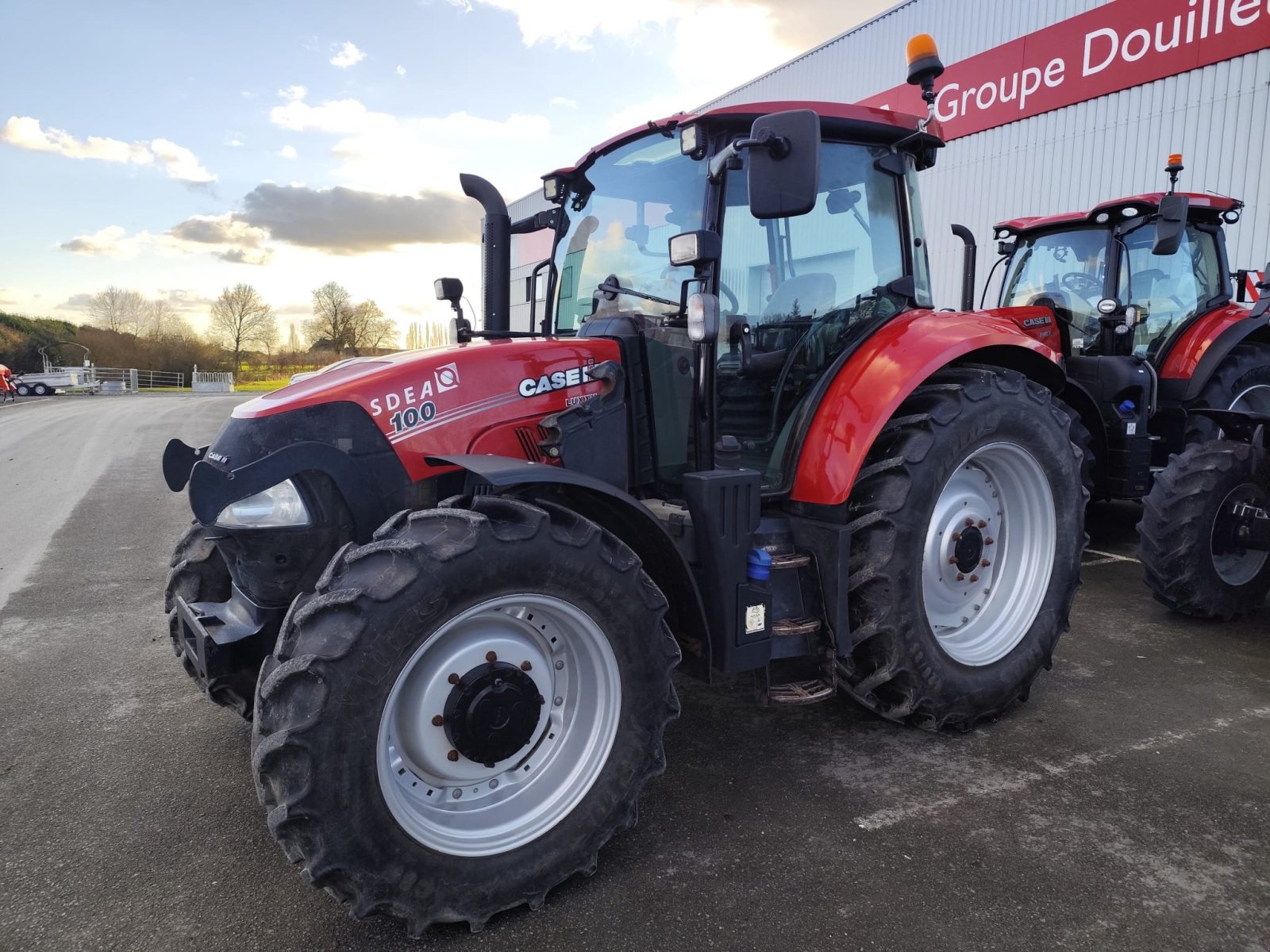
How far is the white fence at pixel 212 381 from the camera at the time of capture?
4741 cm

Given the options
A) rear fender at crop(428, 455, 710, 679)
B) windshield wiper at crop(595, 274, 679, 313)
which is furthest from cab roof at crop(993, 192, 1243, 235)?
rear fender at crop(428, 455, 710, 679)

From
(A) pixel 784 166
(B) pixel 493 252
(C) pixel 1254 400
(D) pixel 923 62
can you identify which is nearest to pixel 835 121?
(D) pixel 923 62

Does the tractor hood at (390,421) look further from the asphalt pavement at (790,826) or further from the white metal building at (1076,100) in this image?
the white metal building at (1076,100)

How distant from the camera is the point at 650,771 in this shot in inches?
95.0

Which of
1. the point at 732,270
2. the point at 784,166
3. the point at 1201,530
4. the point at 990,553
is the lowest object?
the point at 1201,530

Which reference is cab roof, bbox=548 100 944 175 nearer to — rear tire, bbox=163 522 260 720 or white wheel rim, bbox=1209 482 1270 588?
rear tire, bbox=163 522 260 720

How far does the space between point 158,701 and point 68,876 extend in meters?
1.36

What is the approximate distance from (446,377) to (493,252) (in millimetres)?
883

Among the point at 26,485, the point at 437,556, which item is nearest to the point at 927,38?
the point at 437,556

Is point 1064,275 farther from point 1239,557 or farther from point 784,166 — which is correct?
point 784,166

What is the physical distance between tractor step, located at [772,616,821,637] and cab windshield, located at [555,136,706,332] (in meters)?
1.17

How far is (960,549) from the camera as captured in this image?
3.31 meters

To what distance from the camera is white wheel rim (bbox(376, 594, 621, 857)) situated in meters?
2.17

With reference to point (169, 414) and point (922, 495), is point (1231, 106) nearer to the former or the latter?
point (922, 495)
